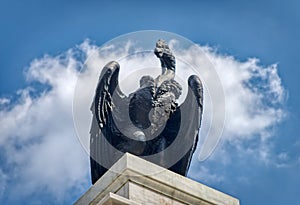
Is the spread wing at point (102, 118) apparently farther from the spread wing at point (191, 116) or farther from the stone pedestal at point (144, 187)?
the spread wing at point (191, 116)

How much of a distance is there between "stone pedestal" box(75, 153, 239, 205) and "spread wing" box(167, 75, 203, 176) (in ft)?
3.96

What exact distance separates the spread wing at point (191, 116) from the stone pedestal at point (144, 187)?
1.21 meters

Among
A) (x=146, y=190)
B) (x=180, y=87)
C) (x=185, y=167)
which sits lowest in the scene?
(x=146, y=190)

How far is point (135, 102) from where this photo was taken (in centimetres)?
2178

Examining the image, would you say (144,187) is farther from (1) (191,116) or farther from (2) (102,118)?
(1) (191,116)

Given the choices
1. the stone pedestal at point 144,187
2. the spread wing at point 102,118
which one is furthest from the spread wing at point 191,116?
the spread wing at point 102,118

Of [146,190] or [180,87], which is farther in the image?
[180,87]

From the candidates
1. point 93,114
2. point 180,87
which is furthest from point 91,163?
point 180,87

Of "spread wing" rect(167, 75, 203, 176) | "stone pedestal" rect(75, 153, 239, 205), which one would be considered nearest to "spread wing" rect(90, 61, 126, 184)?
"stone pedestal" rect(75, 153, 239, 205)

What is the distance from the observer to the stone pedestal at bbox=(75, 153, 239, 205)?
20000 mm

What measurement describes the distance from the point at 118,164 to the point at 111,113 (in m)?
1.69

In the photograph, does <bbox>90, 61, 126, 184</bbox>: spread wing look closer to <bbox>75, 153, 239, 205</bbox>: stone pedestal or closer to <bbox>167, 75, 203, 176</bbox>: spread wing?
<bbox>75, 153, 239, 205</bbox>: stone pedestal

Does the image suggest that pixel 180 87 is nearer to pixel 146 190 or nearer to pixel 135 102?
pixel 135 102

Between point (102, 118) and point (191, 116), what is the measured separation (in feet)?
6.13
